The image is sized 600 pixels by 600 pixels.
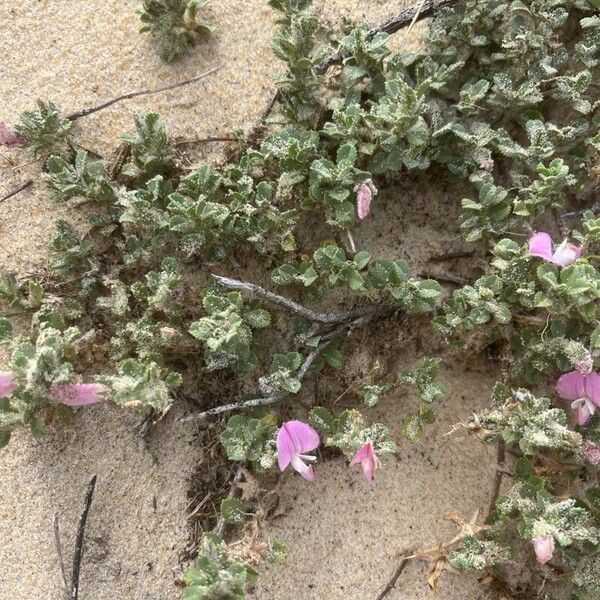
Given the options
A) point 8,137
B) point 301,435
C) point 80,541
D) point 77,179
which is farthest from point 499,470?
point 8,137

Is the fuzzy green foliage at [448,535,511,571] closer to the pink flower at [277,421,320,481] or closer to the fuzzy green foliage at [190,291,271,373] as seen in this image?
the pink flower at [277,421,320,481]

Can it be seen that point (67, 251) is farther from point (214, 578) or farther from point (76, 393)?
point (214, 578)

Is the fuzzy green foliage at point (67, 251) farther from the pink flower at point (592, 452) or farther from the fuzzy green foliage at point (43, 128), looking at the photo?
the pink flower at point (592, 452)

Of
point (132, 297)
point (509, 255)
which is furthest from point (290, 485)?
point (509, 255)

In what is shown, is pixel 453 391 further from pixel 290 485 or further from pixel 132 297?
pixel 132 297

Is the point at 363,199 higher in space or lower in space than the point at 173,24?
lower

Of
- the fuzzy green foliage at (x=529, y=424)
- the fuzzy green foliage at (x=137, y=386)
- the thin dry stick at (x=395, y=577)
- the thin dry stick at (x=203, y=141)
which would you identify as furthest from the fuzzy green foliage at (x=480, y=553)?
the thin dry stick at (x=203, y=141)
